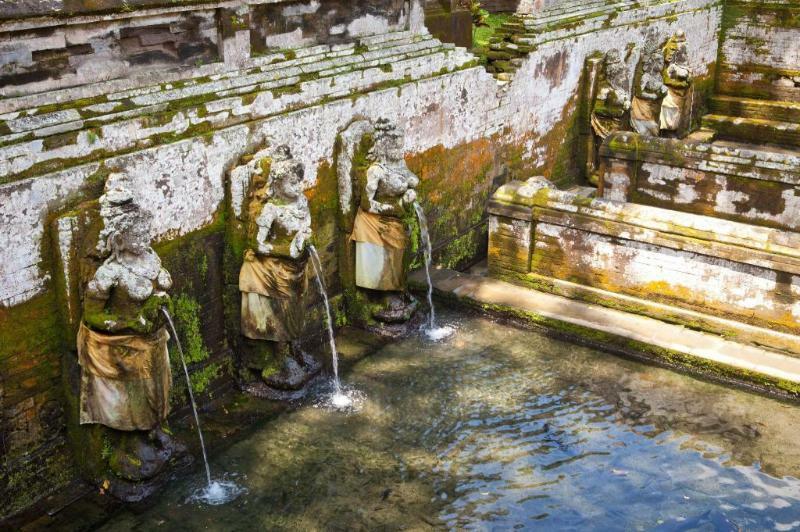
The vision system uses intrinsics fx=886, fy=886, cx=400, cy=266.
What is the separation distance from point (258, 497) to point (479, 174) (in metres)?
5.20

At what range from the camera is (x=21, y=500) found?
566 cm

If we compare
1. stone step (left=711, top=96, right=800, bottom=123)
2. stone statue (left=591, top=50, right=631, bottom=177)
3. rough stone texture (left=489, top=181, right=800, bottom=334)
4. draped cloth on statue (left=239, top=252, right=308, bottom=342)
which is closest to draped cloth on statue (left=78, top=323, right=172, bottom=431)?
draped cloth on statue (left=239, top=252, right=308, bottom=342)

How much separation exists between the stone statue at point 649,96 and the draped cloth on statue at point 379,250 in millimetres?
5753

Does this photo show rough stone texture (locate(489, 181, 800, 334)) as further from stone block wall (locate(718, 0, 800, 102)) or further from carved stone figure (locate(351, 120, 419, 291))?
stone block wall (locate(718, 0, 800, 102))

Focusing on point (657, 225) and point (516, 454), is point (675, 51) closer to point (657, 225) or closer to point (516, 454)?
point (657, 225)

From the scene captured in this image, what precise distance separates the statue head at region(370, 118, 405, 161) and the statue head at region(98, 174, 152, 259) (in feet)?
8.58

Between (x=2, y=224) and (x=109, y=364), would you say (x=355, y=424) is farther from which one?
(x=2, y=224)

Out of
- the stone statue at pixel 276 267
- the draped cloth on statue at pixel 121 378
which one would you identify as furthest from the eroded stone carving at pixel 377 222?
the draped cloth on statue at pixel 121 378

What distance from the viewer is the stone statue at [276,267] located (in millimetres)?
6629

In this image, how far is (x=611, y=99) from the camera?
11.8m

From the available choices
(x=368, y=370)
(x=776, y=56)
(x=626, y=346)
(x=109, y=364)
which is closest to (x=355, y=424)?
(x=368, y=370)

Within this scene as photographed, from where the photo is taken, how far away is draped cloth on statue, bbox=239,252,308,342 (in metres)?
6.74

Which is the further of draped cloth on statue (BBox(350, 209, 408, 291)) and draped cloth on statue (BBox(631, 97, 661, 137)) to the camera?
draped cloth on statue (BBox(631, 97, 661, 137))

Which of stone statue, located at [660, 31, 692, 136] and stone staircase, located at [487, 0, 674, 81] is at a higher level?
stone staircase, located at [487, 0, 674, 81]
